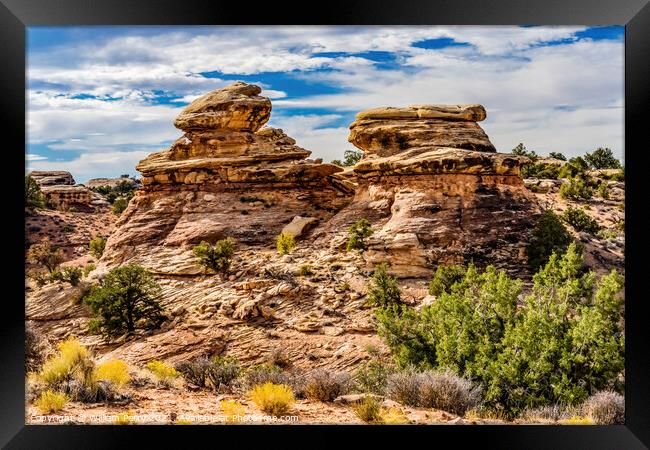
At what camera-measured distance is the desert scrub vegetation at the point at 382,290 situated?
12.9 m

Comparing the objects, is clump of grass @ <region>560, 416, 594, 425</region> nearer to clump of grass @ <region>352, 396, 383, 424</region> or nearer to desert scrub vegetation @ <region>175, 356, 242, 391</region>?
clump of grass @ <region>352, 396, 383, 424</region>

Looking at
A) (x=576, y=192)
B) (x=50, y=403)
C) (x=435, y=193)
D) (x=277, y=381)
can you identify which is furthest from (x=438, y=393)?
(x=576, y=192)

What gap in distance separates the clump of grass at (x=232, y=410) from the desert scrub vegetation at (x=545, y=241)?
9.70 meters

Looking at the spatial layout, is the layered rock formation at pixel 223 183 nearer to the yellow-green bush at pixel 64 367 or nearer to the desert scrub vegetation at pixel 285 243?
the desert scrub vegetation at pixel 285 243

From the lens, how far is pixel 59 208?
24984 mm

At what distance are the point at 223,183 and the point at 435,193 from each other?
6.40 metres

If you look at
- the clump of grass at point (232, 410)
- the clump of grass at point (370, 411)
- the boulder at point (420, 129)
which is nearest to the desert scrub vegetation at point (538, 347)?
the clump of grass at point (370, 411)

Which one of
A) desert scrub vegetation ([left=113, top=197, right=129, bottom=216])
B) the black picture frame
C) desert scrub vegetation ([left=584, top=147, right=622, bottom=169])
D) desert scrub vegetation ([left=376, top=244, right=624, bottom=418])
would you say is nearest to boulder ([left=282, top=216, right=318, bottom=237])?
desert scrub vegetation ([left=376, top=244, right=624, bottom=418])

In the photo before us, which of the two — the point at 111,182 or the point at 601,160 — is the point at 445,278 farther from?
the point at 111,182

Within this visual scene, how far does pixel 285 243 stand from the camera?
1563 cm

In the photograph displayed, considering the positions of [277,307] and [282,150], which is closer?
[277,307]

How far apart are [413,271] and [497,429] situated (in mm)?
9191
